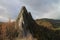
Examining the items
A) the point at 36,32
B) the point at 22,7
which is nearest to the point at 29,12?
the point at 22,7

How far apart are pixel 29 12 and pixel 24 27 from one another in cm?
323

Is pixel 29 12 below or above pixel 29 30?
above

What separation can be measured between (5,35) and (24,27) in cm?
387

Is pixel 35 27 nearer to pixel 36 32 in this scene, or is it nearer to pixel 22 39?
pixel 36 32

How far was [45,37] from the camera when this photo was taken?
111ft

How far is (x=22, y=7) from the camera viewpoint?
34.4 metres

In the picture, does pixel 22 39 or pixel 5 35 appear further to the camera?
pixel 5 35

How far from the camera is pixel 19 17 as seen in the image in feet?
111

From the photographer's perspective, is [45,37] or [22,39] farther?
[45,37]

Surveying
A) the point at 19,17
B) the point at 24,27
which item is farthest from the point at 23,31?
the point at 19,17

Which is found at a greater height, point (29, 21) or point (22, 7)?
point (22, 7)

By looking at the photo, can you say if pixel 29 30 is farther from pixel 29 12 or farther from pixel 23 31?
pixel 29 12

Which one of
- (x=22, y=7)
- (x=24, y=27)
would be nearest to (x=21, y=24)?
(x=24, y=27)

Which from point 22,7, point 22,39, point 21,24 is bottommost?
point 22,39
